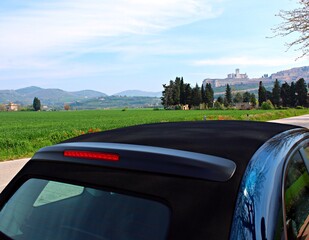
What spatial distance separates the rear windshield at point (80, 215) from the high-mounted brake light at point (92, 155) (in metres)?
0.14

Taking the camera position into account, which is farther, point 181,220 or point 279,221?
point 279,221

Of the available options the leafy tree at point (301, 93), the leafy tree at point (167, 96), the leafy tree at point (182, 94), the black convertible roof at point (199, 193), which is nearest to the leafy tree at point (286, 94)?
the leafy tree at point (301, 93)

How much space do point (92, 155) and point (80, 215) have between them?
291mm

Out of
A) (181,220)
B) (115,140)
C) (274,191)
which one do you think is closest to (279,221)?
(274,191)

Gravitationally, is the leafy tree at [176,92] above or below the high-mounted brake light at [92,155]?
above

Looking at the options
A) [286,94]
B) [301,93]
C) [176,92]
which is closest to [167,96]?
[176,92]

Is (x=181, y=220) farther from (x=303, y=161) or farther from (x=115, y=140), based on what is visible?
(x=303, y=161)

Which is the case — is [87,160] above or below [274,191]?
above

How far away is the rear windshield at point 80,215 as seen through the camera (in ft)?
4.60

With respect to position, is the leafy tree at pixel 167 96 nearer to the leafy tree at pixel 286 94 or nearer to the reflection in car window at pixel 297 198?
the leafy tree at pixel 286 94

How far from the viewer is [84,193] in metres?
1.89

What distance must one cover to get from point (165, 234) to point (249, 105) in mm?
117365

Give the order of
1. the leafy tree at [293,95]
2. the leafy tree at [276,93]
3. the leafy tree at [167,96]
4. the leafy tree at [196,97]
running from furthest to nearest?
the leafy tree at [167,96], the leafy tree at [196,97], the leafy tree at [276,93], the leafy tree at [293,95]

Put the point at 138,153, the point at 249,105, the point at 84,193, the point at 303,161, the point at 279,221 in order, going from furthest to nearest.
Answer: the point at 249,105 < the point at 303,161 < the point at 84,193 < the point at 138,153 < the point at 279,221
